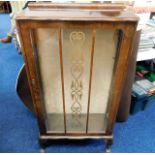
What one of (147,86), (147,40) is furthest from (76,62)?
(147,86)

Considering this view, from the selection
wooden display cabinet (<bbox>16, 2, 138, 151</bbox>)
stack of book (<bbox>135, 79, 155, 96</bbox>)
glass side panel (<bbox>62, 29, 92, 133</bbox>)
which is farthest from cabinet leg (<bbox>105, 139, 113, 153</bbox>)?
stack of book (<bbox>135, 79, 155, 96</bbox>)

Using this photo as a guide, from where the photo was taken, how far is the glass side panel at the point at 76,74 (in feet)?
2.67

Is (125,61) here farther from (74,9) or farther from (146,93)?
(146,93)

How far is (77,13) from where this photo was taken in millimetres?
756

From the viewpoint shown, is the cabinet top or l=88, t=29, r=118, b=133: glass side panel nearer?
the cabinet top

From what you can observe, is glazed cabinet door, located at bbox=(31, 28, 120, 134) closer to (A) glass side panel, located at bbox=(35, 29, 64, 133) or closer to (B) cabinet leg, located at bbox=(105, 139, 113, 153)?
(A) glass side panel, located at bbox=(35, 29, 64, 133)

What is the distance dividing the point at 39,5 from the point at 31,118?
987 mm

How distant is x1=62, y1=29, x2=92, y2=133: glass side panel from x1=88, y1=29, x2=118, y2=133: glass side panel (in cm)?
4

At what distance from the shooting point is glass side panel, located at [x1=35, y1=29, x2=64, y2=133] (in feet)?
2.68

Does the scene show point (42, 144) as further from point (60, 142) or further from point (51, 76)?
point (51, 76)

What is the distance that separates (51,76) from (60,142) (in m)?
0.61

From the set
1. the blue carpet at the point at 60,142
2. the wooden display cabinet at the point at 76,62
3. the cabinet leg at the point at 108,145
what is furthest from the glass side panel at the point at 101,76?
the blue carpet at the point at 60,142

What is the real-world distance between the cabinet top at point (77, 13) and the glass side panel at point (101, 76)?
0.08m

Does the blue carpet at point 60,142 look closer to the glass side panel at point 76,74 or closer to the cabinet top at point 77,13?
the glass side panel at point 76,74
